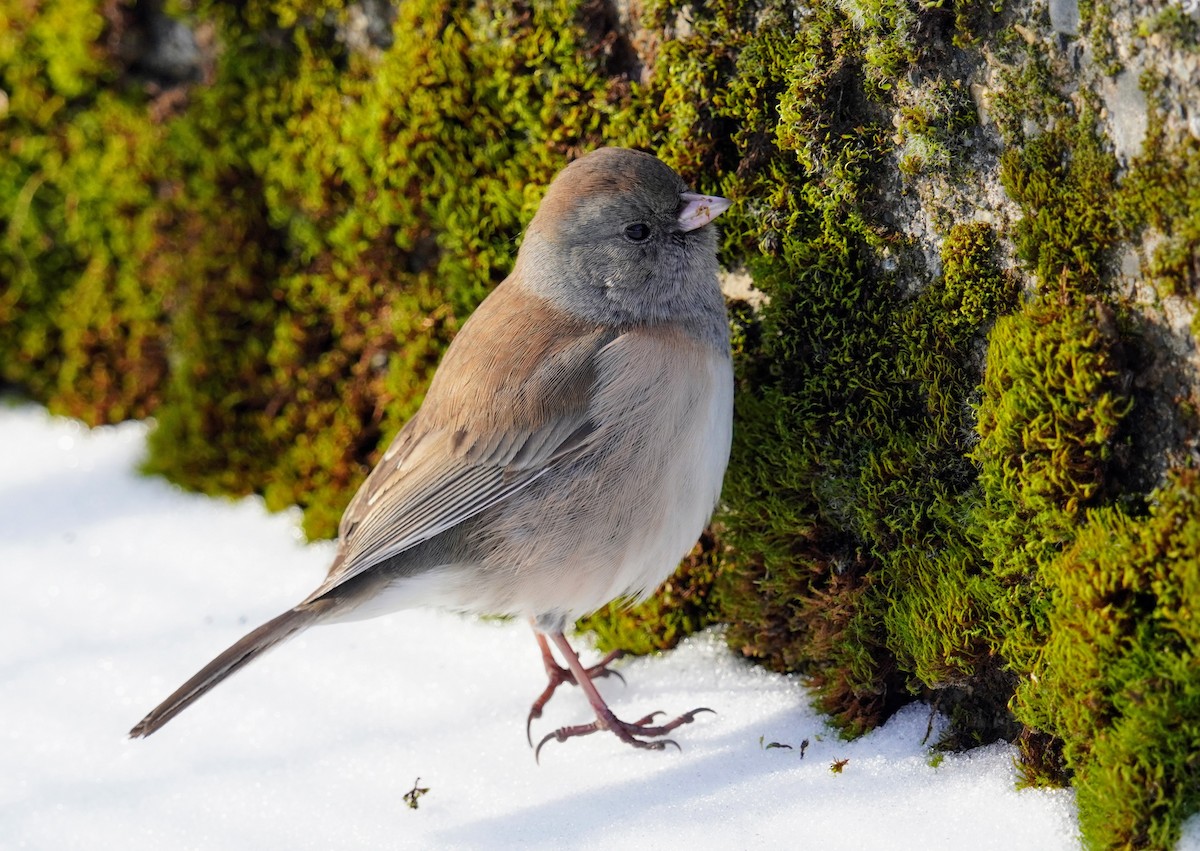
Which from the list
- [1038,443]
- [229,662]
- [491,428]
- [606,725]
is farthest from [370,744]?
[1038,443]

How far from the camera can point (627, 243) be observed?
3090mm

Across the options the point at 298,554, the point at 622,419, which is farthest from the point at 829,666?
the point at 298,554

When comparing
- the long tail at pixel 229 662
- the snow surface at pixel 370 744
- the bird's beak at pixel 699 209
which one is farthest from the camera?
the bird's beak at pixel 699 209

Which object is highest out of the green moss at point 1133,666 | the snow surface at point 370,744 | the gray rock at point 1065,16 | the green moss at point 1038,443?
the gray rock at point 1065,16

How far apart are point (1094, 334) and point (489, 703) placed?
1.92 metres

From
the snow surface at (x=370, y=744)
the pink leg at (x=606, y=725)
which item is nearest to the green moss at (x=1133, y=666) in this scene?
the snow surface at (x=370, y=744)

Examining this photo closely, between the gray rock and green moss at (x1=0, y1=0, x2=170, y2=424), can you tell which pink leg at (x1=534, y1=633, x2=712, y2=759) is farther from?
green moss at (x1=0, y1=0, x2=170, y2=424)

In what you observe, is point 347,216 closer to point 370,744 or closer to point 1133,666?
point 370,744

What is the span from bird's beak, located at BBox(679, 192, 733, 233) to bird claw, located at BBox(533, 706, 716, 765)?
49.8 inches

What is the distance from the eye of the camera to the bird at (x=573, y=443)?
2938mm

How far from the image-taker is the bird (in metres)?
2.94

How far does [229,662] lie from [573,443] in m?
1.00

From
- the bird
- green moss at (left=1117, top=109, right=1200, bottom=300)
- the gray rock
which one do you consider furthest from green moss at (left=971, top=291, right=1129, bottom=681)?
the bird

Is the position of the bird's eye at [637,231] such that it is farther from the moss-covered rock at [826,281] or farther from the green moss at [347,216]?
the green moss at [347,216]
